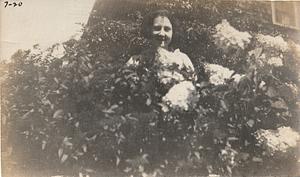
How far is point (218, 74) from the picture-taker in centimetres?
142

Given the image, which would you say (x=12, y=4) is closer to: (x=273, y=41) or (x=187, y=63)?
(x=187, y=63)

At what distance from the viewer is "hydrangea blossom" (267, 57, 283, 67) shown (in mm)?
1488

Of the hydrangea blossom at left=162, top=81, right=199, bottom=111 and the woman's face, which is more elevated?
the woman's face

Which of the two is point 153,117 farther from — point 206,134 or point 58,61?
point 58,61

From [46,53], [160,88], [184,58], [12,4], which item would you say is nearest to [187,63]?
[184,58]

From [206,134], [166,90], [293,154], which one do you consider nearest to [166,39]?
[166,90]

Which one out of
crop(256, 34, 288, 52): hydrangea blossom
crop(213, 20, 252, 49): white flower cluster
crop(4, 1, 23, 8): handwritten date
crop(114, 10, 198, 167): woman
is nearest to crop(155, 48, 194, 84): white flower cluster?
crop(114, 10, 198, 167): woman

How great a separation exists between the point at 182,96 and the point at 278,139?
0.35m

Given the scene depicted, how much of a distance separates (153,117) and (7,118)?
417mm

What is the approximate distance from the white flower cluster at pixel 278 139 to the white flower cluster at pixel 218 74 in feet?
0.64

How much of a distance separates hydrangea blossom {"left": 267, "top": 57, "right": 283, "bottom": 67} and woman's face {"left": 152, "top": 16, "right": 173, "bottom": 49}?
356 mm

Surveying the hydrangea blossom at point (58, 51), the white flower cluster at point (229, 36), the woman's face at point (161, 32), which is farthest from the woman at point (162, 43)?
the hydrangea blossom at point (58, 51)

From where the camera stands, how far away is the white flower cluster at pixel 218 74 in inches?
55.4

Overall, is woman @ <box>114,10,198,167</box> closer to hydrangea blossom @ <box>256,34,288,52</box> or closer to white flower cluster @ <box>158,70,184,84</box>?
white flower cluster @ <box>158,70,184,84</box>
